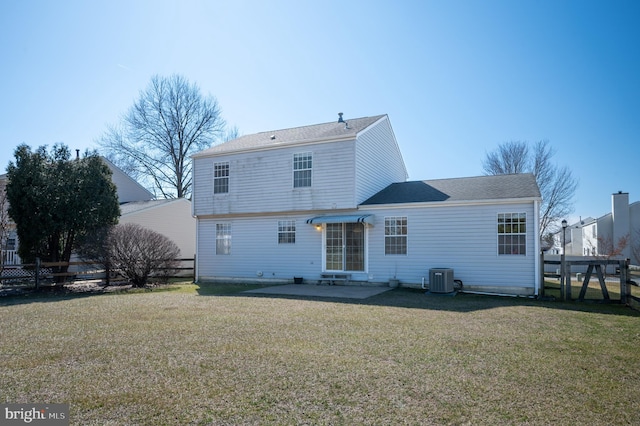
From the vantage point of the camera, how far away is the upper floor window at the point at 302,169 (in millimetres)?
15922

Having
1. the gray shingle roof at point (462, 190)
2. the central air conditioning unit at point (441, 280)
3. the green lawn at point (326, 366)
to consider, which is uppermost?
the gray shingle roof at point (462, 190)

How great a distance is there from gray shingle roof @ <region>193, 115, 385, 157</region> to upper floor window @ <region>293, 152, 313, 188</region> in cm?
60

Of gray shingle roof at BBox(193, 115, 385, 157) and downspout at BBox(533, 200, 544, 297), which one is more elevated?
gray shingle roof at BBox(193, 115, 385, 157)

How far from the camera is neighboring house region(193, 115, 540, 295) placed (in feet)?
43.0

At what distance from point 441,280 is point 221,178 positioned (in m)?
10.3

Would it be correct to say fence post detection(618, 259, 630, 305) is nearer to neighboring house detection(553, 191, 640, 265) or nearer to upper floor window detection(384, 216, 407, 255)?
upper floor window detection(384, 216, 407, 255)

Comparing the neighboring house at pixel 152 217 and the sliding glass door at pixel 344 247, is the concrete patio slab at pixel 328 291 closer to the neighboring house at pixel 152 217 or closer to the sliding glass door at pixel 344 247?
the sliding glass door at pixel 344 247

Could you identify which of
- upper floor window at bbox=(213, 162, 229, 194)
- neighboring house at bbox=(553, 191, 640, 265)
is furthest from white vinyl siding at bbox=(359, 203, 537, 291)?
neighboring house at bbox=(553, 191, 640, 265)

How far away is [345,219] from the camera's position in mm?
14773

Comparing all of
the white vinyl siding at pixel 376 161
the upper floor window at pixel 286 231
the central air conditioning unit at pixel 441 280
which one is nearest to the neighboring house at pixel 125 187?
the upper floor window at pixel 286 231

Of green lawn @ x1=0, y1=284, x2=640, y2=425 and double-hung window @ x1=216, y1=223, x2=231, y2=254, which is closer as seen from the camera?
green lawn @ x1=0, y1=284, x2=640, y2=425

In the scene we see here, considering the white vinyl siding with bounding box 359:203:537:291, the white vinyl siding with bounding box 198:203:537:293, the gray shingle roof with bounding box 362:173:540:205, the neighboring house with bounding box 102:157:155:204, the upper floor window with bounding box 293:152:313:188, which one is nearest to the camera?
the white vinyl siding with bounding box 359:203:537:291

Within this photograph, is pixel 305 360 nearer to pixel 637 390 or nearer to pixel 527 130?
pixel 637 390

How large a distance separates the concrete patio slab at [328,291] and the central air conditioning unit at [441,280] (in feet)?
5.39
